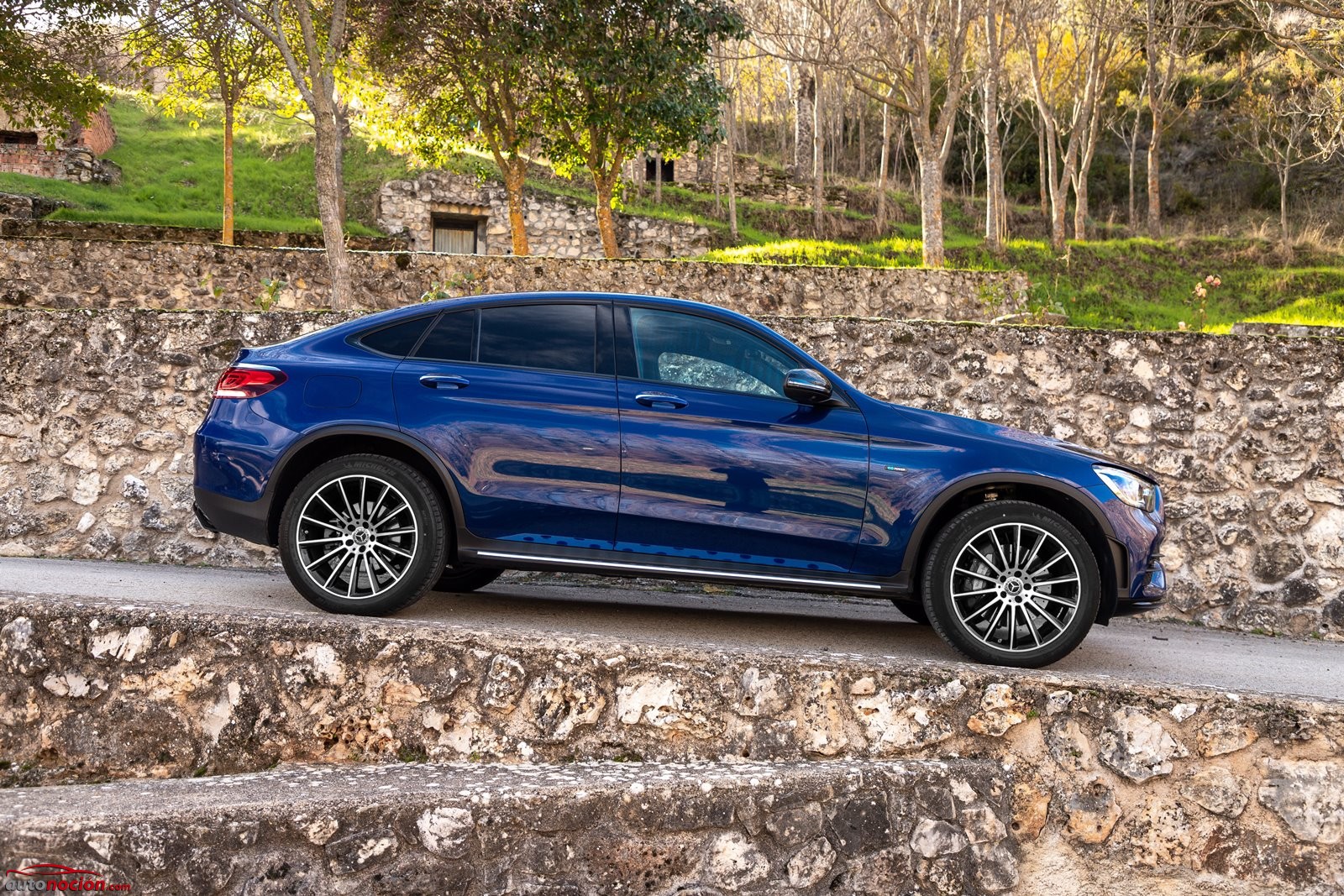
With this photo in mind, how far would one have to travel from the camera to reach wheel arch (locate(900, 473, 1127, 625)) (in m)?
5.05

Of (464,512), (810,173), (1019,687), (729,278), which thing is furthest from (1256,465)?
(810,173)

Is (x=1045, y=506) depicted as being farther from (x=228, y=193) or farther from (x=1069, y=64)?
(x=1069, y=64)

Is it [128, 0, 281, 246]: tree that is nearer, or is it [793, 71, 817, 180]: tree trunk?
[128, 0, 281, 246]: tree

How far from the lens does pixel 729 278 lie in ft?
48.5

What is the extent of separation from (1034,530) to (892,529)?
2.12 ft

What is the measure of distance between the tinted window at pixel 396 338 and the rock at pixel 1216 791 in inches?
162

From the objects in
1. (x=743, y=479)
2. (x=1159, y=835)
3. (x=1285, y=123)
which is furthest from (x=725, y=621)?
(x=1285, y=123)

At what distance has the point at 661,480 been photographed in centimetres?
513

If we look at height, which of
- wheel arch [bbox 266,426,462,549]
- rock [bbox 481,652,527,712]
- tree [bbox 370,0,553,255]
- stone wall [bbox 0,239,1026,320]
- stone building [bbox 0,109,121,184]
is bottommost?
rock [bbox 481,652,527,712]

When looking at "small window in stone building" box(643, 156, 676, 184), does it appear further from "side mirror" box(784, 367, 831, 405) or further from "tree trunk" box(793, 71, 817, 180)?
"side mirror" box(784, 367, 831, 405)

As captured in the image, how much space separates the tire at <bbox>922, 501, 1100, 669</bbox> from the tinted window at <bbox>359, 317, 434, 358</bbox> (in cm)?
280

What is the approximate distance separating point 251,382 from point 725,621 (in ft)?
9.44

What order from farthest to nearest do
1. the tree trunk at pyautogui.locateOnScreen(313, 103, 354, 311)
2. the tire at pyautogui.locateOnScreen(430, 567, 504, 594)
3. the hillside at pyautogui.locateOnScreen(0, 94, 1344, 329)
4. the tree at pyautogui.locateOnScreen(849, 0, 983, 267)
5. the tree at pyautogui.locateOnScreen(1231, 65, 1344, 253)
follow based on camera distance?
the tree at pyautogui.locateOnScreen(1231, 65, 1344, 253)
the hillside at pyautogui.locateOnScreen(0, 94, 1344, 329)
the tree at pyautogui.locateOnScreen(849, 0, 983, 267)
the tree trunk at pyautogui.locateOnScreen(313, 103, 354, 311)
the tire at pyautogui.locateOnScreen(430, 567, 504, 594)

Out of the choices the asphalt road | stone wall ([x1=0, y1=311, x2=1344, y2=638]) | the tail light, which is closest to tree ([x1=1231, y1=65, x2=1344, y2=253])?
stone wall ([x1=0, y1=311, x2=1344, y2=638])
